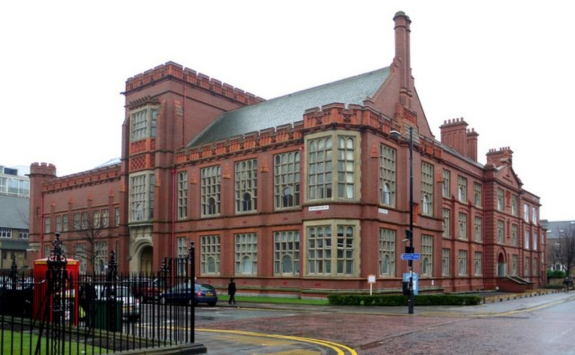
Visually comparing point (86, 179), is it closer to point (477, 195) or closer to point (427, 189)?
point (427, 189)

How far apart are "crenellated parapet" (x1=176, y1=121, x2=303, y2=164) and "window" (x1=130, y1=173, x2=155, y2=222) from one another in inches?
128

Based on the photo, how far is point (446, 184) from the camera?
51250mm

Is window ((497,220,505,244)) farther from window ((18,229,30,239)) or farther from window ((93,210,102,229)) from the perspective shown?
window ((18,229,30,239))

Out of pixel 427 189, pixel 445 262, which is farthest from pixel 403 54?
pixel 445 262

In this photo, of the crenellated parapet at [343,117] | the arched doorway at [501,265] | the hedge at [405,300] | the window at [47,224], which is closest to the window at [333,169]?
the crenellated parapet at [343,117]

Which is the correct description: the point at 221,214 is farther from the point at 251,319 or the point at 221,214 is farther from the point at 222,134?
the point at 251,319

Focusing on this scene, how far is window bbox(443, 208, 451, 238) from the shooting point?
51.0 meters

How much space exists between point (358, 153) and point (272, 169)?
24.3ft

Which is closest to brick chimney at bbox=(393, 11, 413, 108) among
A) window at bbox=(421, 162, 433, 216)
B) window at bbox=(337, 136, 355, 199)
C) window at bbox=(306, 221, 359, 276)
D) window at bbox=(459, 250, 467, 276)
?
window at bbox=(421, 162, 433, 216)

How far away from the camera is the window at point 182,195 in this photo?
48.8 metres

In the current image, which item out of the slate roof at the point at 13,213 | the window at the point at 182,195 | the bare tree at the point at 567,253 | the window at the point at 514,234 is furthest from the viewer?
the slate roof at the point at 13,213

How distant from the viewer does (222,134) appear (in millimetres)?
49969

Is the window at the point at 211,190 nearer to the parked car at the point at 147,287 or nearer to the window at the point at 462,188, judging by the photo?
the window at the point at 462,188

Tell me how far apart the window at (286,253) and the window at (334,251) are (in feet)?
9.15
